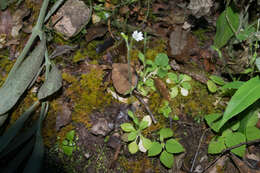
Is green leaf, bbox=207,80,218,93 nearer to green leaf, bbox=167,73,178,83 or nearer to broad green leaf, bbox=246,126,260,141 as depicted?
green leaf, bbox=167,73,178,83

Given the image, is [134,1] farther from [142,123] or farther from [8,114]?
[8,114]

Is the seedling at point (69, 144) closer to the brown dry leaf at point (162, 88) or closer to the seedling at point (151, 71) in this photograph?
the seedling at point (151, 71)

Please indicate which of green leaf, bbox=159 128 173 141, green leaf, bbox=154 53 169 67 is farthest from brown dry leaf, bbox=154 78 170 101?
green leaf, bbox=159 128 173 141

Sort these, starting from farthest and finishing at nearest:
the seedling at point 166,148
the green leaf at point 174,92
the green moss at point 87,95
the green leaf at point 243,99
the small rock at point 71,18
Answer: the small rock at point 71,18 < the green leaf at point 174,92 < the green moss at point 87,95 < the seedling at point 166,148 < the green leaf at point 243,99

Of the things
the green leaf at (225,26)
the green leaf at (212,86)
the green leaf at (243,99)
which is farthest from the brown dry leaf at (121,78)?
the green leaf at (225,26)

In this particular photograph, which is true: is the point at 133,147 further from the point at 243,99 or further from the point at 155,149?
the point at 243,99

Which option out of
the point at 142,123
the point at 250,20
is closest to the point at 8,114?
the point at 142,123
